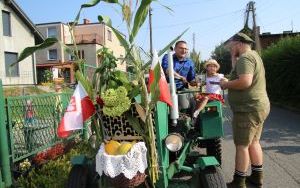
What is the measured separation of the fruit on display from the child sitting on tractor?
1.60m

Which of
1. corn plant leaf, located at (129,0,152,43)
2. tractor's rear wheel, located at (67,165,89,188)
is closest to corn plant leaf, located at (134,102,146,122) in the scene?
corn plant leaf, located at (129,0,152,43)

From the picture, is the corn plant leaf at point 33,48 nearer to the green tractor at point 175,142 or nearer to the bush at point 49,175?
the green tractor at point 175,142

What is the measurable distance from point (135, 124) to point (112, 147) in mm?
325

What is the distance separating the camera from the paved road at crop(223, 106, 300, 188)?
5938 millimetres

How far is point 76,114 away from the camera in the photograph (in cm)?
399

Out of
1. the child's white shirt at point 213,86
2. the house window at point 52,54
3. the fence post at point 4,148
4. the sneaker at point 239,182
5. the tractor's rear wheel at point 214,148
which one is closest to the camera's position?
the fence post at point 4,148

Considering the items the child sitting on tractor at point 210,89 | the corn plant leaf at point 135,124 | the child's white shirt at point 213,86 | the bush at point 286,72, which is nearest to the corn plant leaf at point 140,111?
the corn plant leaf at point 135,124

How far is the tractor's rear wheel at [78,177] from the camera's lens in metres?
4.37

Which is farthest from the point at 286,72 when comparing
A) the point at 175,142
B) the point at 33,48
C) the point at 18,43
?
the point at 18,43

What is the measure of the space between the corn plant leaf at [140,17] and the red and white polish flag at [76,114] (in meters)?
0.76

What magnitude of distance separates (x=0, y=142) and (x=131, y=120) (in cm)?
191

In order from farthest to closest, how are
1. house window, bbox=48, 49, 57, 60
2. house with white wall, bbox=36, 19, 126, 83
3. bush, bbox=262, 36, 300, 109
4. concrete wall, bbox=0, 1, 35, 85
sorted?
house window, bbox=48, 49, 57, 60 < house with white wall, bbox=36, 19, 126, 83 < concrete wall, bbox=0, 1, 35, 85 < bush, bbox=262, 36, 300, 109

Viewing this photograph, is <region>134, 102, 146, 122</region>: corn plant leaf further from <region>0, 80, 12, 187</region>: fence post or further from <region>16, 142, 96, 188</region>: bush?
<region>0, 80, 12, 187</region>: fence post

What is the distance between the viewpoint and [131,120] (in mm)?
3971
